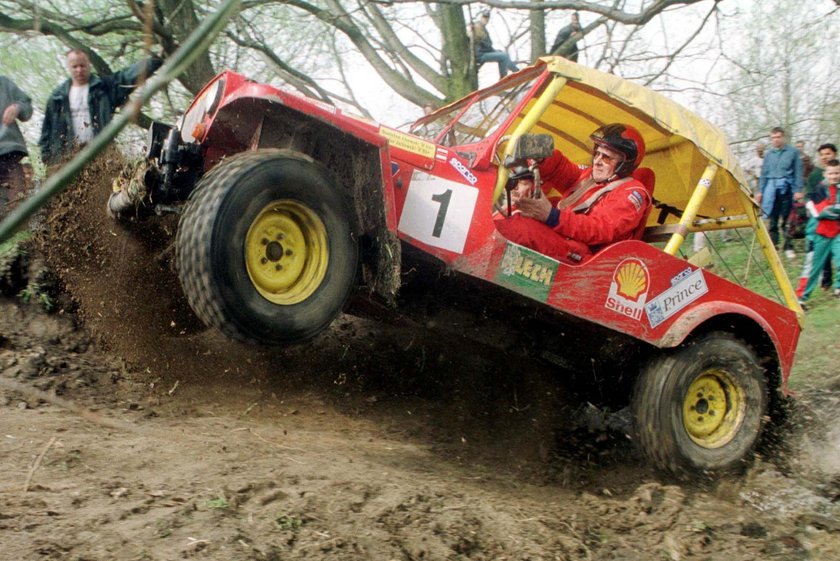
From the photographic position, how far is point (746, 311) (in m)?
4.74

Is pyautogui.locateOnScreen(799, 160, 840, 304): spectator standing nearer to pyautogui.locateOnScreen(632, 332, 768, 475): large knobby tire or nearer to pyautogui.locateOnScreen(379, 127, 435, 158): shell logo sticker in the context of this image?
pyautogui.locateOnScreen(632, 332, 768, 475): large knobby tire

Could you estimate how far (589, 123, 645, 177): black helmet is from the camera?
15.0 ft

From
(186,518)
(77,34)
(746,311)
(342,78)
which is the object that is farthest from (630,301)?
(342,78)

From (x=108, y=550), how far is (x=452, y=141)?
321 centimetres

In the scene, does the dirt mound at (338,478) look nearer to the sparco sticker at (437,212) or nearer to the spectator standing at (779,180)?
the sparco sticker at (437,212)

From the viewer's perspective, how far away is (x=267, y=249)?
345 centimetres

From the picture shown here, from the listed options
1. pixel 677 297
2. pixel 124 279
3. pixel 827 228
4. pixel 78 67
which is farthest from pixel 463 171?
pixel 827 228

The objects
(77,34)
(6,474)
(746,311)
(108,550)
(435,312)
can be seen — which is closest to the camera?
(108,550)

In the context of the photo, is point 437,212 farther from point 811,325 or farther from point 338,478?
point 811,325

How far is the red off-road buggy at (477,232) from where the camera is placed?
10.9 ft

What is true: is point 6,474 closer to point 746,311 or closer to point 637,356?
point 637,356

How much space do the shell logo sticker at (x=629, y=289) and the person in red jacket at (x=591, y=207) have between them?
20 centimetres

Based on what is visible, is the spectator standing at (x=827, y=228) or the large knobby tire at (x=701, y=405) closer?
the large knobby tire at (x=701, y=405)

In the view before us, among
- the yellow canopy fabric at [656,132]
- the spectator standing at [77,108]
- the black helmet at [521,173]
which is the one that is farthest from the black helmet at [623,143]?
the spectator standing at [77,108]
